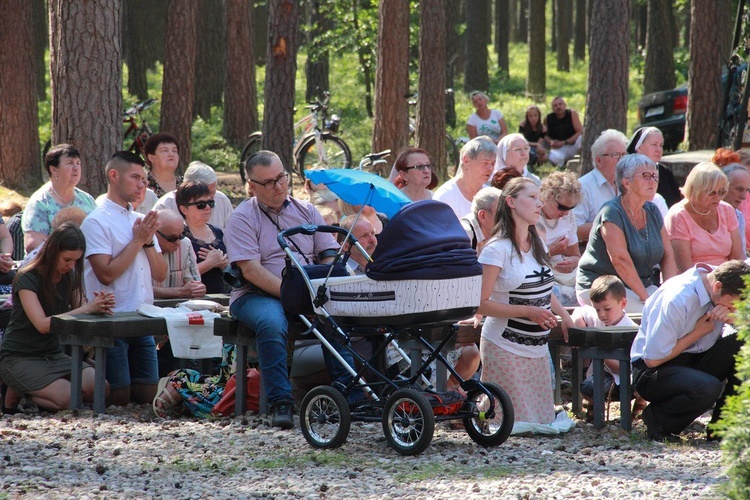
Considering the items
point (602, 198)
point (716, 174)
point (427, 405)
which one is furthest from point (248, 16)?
point (427, 405)

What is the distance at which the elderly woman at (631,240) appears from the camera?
25.0 ft

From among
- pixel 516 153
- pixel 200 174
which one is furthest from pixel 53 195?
pixel 516 153

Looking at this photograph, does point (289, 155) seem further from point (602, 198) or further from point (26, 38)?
point (602, 198)

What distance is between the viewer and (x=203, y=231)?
8.71m

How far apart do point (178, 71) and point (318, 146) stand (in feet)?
9.40

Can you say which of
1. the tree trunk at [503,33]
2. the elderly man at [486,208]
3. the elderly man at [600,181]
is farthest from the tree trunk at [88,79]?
the tree trunk at [503,33]

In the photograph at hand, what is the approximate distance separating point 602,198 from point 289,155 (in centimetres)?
686

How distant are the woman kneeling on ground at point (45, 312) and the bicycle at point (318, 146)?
9.30m

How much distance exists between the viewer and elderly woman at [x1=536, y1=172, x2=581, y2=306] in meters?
8.43

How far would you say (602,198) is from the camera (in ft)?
30.3

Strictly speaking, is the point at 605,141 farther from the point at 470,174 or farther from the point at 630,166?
the point at 630,166

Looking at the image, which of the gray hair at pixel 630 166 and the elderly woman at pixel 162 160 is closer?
the gray hair at pixel 630 166

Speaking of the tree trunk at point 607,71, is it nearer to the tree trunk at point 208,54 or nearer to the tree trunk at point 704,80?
the tree trunk at point 704,80

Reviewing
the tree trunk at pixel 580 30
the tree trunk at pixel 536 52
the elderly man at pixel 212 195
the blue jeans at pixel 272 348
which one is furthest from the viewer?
the tree trunk at pixel 580 30
